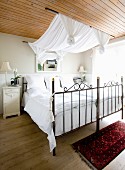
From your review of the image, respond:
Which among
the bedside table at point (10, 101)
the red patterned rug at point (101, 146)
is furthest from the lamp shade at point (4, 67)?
the red patterned rug at point (101, 146)

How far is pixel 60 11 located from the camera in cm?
214

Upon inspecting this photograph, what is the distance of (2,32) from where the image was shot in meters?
3.38

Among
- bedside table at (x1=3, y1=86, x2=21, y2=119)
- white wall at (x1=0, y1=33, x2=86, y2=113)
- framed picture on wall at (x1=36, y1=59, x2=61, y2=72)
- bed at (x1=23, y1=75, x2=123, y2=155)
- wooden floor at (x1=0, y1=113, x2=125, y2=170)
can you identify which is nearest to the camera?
wooden floor at (x1=0, y1=113, x2=125, y2=170)

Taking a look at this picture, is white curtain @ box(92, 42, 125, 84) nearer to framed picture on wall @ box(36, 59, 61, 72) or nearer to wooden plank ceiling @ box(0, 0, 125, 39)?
wooden plank ceiling @ box(0, 0, 125, 39)

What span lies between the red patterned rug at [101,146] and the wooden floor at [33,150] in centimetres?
10

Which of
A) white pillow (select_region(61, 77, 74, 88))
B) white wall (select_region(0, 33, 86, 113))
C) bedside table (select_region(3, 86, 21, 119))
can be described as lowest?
bedside table (select_region(3, 86, 21, 119))

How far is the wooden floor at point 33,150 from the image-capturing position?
157cm

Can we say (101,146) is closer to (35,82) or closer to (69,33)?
(69,33)

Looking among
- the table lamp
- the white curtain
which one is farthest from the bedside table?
the white curtain

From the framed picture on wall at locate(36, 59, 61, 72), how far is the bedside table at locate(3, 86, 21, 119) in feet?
3.73

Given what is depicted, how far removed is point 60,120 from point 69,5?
6.41 feet

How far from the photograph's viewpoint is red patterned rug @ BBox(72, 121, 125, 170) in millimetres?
1636

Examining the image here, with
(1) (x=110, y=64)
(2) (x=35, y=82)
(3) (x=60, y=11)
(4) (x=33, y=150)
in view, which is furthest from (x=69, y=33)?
(1) (x=110, y=64)

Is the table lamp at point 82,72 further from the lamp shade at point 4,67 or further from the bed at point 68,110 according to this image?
the lamp shade at point 4,67
